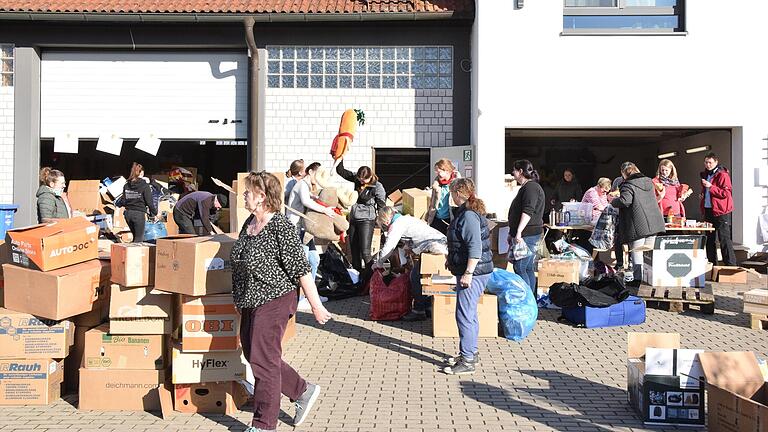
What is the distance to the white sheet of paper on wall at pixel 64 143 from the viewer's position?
14.7 m

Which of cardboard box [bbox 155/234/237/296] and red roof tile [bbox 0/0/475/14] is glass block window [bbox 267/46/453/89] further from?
cardboard box [bbox 155/234/237/296]

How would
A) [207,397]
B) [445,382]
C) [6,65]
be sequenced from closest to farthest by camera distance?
1. [207,397]
2. [445,382]
3. [6,65]

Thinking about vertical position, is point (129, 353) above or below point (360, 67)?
below

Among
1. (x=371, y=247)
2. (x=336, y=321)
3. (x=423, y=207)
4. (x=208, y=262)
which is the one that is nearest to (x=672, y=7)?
(x=423, y=207)

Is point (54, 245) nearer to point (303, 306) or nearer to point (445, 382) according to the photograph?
point (445, 382)

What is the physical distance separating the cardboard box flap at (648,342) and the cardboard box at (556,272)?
3959mm

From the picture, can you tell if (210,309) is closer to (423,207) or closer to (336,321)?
(336,321)

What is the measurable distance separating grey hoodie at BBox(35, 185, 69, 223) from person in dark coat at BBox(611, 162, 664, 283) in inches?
285

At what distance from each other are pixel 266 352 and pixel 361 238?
572cm

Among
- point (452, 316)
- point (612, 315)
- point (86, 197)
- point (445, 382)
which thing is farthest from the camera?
point (86, 197)

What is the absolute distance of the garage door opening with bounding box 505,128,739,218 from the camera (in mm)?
15966

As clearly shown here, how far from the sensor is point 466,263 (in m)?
6.27

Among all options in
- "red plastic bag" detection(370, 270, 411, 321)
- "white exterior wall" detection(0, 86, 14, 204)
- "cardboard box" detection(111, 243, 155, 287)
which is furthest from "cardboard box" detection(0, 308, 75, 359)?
"white exterior wall" detection(0, 86, 14, 204)

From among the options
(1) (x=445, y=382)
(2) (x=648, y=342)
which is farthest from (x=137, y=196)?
(2) (x=648, y=342)
